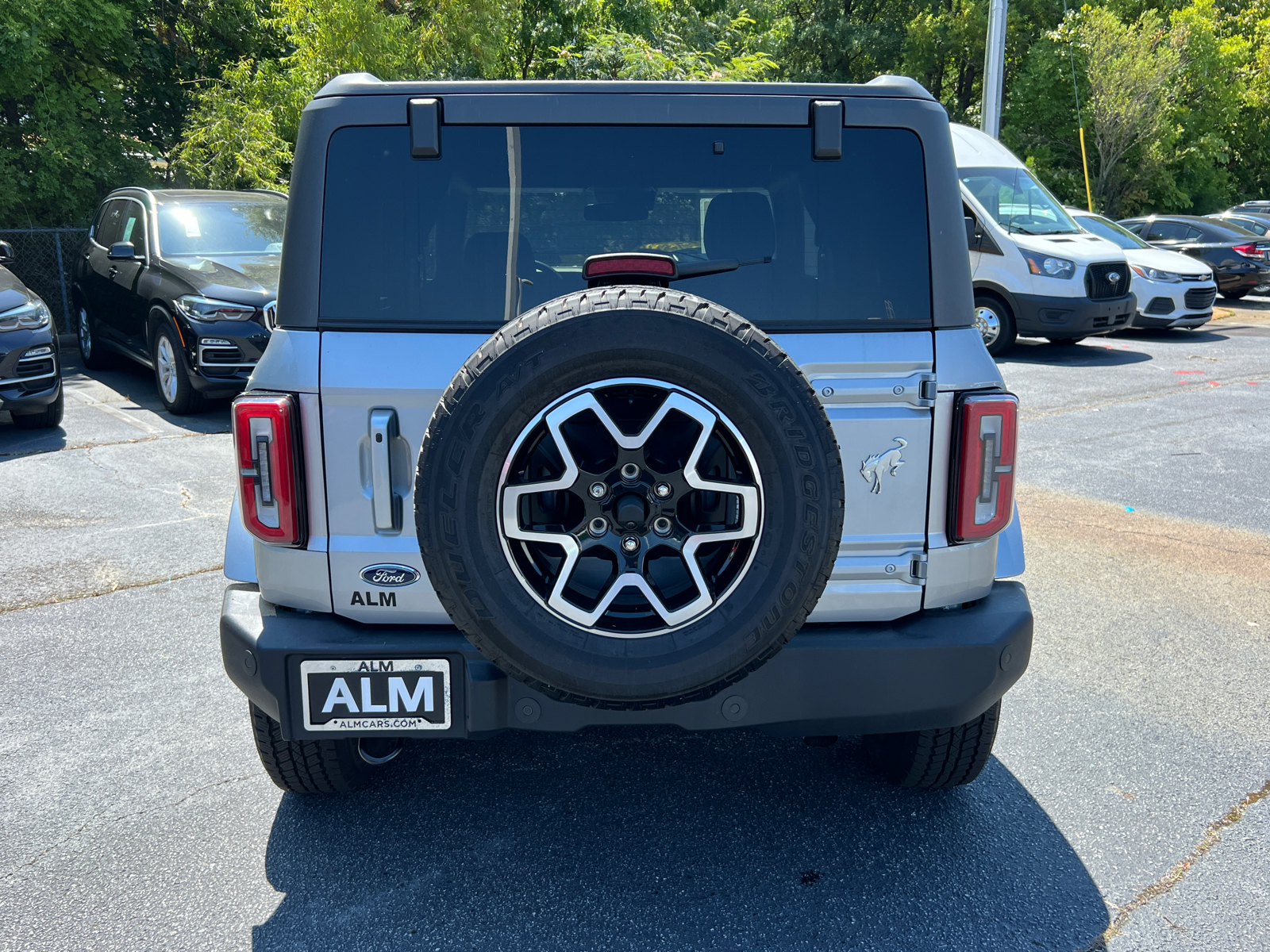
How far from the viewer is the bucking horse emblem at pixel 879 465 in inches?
102

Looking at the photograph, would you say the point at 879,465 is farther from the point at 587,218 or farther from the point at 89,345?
the point at 89,345

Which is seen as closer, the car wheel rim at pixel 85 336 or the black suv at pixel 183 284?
the black suv at pixel 183 284

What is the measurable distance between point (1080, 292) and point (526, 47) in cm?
943

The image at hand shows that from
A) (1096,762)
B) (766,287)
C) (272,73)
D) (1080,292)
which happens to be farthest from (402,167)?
(272,73)

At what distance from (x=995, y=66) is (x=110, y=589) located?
59.0 feet

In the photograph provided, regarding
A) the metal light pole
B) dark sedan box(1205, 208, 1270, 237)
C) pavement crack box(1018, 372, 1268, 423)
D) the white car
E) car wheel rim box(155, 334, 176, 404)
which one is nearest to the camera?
car wheel rim box(155, 334, 176, 404)

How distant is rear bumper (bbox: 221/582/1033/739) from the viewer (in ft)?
8.28

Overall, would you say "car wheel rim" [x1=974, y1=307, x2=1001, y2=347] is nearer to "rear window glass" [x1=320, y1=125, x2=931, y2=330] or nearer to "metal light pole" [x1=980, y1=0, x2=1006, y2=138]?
"metal light pole" [x1=980, y1=0, x2=1006, y2=138]

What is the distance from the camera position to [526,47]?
16.8 meters

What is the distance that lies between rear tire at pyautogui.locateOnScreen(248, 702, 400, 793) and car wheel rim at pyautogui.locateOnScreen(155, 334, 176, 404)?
6.57 metres

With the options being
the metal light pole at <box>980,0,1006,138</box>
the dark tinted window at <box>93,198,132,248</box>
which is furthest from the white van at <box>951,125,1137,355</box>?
the dark tinted window at <box>93,198,132,248</box>

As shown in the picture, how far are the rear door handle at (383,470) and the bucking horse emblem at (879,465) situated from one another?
113 cm

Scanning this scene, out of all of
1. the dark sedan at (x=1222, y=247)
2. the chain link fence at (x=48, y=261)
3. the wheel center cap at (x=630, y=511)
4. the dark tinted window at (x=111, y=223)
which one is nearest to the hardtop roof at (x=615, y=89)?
the wheel center cap at (x=630, y=511)

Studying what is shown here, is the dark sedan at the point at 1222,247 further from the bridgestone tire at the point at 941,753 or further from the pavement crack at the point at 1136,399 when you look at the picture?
the bridgestone tire at the point at 941,753
